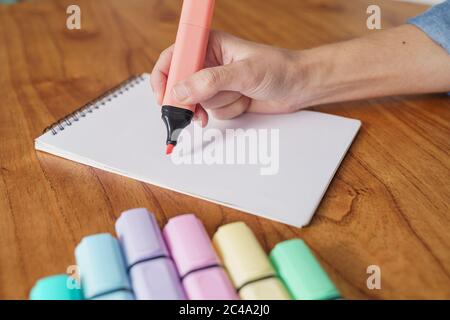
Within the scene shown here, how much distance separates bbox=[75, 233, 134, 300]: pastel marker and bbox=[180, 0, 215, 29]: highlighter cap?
0.30 m

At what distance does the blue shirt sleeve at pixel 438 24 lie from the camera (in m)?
0.69

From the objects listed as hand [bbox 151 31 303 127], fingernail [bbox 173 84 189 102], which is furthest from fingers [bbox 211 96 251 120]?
fingernail [bbox 173 84 189 102]

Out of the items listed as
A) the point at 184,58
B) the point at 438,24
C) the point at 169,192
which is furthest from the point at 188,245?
the point at 438,24

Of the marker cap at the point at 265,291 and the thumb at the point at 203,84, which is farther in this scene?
the thumb at the point at 203,84

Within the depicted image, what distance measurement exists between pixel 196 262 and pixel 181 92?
0.78 ft

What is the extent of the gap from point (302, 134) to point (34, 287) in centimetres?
38

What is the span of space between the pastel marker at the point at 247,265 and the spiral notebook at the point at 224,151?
0.27 ft

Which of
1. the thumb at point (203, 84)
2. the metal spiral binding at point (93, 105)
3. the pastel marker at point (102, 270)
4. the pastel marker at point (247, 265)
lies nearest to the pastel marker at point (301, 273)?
the pastel marker at point (247, 265)

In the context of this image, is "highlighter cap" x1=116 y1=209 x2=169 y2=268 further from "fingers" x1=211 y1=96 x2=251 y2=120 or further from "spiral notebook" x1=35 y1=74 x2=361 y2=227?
"fingers" x1=211 y1=96 x2=251 y2=120

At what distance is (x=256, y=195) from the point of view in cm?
52

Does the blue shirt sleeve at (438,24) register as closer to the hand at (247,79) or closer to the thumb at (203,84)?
the hand at (247,79)

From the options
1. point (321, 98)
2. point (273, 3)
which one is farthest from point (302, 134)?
point (273, 3)

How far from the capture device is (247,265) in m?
0.40

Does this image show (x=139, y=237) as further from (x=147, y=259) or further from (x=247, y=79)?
(x=247, y=79)
